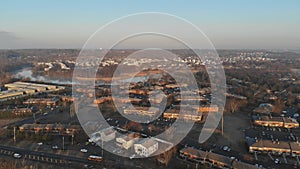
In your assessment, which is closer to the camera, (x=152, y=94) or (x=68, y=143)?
(x=68, y=143)

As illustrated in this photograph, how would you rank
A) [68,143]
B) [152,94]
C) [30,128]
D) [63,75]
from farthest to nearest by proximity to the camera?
[63,75] < [152,94] < [30,128] < [68,143]

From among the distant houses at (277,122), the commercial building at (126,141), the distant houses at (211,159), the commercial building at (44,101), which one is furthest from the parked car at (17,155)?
the distant houses at (277,122)

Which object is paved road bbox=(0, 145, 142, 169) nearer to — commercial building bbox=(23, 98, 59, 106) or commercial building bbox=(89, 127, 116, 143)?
commercial building bbox=(89, 127, 116, 143)

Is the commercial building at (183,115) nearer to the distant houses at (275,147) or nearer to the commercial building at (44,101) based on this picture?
the distant houses at (275,147)

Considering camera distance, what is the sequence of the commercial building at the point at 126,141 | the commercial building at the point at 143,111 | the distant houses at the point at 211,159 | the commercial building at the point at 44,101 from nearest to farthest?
the distant houses at the point at 211,159 → the commercial building at the point at 126,141 → the commercial building at the point at 143,111 → the commercial building at the point at 44,101

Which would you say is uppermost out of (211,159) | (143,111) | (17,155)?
(143,111)

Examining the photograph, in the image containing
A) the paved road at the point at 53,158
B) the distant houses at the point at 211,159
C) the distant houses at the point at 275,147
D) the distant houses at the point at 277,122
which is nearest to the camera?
the distant houses at the point at 211,159

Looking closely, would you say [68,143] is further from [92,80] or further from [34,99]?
[92,80]

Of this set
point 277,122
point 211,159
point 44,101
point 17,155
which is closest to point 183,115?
point 277,122

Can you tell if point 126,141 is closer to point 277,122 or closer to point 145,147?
point 145,147

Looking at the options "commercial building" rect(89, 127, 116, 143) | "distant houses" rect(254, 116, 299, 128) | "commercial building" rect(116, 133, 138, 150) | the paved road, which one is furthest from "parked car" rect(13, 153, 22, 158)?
"distant houses" rect(254, 116, 299, 128)

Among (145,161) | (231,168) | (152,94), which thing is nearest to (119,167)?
(145,161)
